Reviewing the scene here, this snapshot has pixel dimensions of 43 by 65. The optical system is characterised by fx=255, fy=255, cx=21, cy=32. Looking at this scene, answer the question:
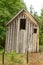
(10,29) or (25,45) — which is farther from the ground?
(10,29)

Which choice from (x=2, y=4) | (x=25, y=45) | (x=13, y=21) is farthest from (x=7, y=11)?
(x=25, y=45)

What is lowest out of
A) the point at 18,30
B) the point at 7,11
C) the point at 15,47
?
the point at 15,47

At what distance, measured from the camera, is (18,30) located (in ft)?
89.5

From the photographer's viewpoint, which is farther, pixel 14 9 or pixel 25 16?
pixel 14 9

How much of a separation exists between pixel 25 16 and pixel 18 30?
1.68 metres

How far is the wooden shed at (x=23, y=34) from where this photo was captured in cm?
2692

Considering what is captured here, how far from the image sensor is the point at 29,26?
2695cm

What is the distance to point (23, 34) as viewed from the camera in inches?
1062

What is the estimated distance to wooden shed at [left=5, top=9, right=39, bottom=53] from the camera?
88.3 feet

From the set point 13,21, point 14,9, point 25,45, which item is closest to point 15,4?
point 14,9

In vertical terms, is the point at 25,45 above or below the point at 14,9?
below

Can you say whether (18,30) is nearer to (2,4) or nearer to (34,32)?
(34,32)

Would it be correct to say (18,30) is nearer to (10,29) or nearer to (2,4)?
(10,29)

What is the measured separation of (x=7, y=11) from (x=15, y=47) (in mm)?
5048
